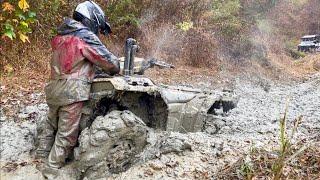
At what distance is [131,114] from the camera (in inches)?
171

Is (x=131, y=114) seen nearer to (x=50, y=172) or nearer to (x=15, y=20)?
(x=50, y=172)

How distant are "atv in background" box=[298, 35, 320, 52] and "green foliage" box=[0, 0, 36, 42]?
A: 11215 mm

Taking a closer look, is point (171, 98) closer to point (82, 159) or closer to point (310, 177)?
point (82, 159)

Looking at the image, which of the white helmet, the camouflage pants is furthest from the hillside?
the white helmet

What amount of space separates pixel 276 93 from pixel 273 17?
705 cm

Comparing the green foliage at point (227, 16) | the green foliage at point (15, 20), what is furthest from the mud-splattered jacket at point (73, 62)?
the green foliage at point (227, 16)

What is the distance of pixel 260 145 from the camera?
4.57 m

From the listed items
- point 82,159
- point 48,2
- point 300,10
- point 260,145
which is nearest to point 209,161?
point 260,145

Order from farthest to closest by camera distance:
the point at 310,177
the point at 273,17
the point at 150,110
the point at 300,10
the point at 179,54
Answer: the point at 300,10 → the point at 273,17 → the point at 179,54 → the point at 150,110 → the point at 310,177

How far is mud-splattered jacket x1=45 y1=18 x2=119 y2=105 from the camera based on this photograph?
4316 mm

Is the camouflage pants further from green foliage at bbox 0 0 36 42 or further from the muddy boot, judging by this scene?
green foliage at bbox 0 0 36 42

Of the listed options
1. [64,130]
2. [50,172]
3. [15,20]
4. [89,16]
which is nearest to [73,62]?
[89,16]

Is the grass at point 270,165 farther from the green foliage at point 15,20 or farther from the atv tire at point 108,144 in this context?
the green foliage at point 15,20

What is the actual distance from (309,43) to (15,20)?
12228 millimetres
